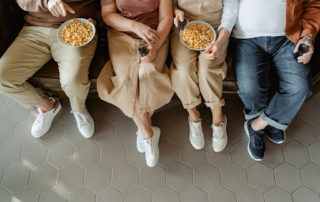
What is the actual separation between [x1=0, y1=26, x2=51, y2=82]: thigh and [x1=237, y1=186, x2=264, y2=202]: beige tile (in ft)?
5.18

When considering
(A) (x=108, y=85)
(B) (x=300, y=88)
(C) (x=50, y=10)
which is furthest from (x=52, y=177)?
(B) (x=300, y=88)

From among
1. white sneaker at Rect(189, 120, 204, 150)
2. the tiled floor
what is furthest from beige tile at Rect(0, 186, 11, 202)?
white sneaker at Rect(189, 120, 204, 150)

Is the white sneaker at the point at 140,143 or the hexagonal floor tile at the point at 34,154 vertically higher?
the white sneaker at the point at 140,143

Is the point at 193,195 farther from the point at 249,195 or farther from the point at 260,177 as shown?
the point at 260,177

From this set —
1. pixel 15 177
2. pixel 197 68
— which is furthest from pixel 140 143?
pixel 15 177

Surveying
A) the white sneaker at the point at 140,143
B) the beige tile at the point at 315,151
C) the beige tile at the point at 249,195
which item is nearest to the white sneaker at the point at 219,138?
the beige tile at the point at 249,195

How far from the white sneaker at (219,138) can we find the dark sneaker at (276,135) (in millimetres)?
345

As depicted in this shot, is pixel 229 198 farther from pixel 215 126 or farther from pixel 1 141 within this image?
pixel 1 141

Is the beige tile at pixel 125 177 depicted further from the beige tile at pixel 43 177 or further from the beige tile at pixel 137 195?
the beige tile at pixel 43 177

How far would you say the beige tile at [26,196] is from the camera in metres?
1.62

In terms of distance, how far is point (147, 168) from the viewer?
1733 mm

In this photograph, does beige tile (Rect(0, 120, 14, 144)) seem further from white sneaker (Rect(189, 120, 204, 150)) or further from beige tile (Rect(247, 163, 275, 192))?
beige tile (Rect(247, 163, 275, 192))

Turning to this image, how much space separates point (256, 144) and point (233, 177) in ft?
0.95

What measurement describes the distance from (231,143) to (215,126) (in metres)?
0.21
